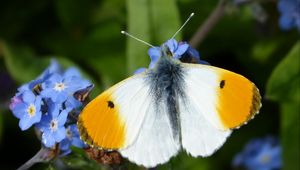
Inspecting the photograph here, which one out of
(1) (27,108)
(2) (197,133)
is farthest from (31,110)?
(2) (197,133)

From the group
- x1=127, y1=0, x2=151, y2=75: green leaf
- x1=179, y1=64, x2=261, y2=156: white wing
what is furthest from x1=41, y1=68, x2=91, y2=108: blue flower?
x1=127, y1=0, x2=151, y2=75: green leaf

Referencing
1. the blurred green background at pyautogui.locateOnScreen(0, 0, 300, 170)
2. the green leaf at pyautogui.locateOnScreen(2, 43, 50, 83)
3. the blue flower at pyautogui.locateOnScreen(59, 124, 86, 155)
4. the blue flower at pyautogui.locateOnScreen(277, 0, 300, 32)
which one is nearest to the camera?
the blue flower at pyautogui.locateOnScreen(59, 124, 86, 155)

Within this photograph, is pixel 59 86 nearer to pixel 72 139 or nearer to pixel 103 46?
pixel 72 139

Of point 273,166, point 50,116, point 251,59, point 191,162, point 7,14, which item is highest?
point 7,14

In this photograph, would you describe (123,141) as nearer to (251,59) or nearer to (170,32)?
(170,32)

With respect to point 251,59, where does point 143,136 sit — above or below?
above

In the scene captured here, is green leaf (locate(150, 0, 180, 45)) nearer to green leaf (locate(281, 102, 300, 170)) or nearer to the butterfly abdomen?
green leaf (locate(281, 102, 300, 170))

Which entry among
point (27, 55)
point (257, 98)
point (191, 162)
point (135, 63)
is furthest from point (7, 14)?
point (257, 98)
